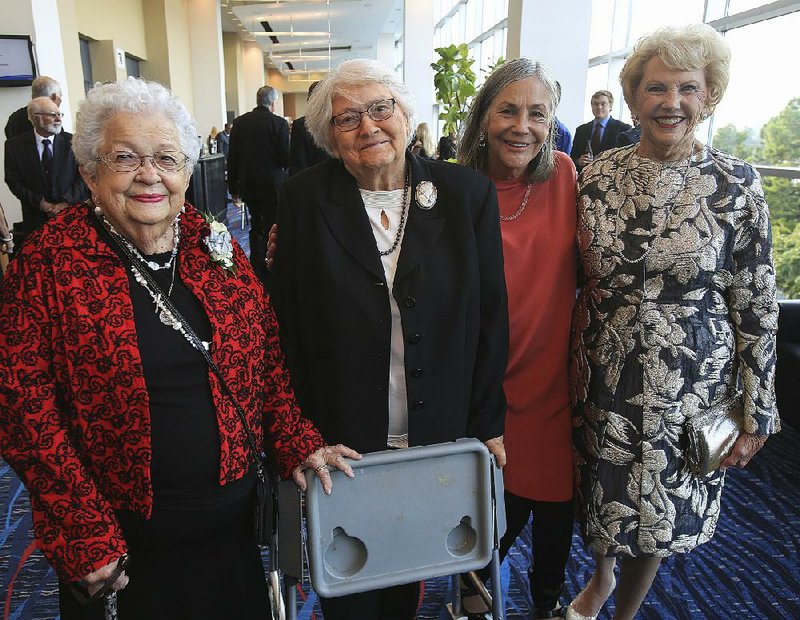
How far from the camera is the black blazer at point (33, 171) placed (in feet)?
16.6

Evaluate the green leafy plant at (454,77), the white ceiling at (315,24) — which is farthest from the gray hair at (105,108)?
the white ceiling at (315,24)

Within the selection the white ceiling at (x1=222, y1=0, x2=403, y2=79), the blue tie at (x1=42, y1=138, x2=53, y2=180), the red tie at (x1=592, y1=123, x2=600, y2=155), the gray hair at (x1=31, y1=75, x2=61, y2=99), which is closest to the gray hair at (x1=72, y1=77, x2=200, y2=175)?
the blue tie at (x1=42, y1=138, x2=53, y2=180)

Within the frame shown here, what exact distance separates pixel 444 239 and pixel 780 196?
4.57m

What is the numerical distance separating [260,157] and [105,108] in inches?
207

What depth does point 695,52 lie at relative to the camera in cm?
158

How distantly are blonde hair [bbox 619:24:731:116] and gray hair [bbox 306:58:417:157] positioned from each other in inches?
25.9

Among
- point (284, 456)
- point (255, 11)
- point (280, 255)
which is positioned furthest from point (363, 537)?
point (255, 11)

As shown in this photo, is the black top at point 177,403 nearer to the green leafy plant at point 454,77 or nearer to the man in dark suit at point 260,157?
the green leafy plant at point 454,77

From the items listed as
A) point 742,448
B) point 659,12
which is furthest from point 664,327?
point 659,12

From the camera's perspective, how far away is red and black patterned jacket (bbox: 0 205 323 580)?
46.7 inches

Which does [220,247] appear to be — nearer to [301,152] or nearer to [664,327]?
[664,327]

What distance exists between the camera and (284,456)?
1521 millimetres

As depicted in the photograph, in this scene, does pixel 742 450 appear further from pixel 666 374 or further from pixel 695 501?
pixel 666 374

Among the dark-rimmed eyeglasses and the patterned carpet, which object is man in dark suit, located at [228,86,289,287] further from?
the dark-rimmed eyeglasses
